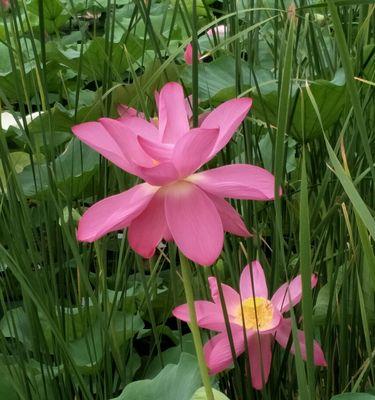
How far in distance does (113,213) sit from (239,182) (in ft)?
0.25

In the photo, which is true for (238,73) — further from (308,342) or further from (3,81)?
(3,81)

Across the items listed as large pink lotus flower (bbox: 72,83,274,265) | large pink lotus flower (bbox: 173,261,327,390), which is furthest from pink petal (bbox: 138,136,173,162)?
large pink lotus flower (bbox: 173,261,327,390)

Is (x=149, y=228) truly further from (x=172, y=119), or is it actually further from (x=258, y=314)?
(x=258, y=314)

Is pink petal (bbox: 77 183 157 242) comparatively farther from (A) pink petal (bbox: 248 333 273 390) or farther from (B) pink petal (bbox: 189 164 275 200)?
(A) pink petal (bbox: 248 333 273 390)

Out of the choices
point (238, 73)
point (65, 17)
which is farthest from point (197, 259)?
point (65, 17)

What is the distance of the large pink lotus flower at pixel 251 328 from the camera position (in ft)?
2.12

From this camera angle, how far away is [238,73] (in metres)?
0.76

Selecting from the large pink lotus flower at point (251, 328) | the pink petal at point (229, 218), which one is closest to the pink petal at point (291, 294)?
the large pink lotus flower at point (251, 328)

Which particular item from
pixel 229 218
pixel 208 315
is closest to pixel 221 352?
pixel 208 315

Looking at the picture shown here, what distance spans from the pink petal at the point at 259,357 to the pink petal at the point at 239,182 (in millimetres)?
188

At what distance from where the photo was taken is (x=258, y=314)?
2.33ft

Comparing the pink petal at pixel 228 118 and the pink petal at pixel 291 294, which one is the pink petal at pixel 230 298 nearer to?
the pink petal at pixel 291 294

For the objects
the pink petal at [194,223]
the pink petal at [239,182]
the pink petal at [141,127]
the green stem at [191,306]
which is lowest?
the green stem at [191,306]

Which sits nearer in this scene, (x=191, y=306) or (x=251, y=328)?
(x=191, y=306)
